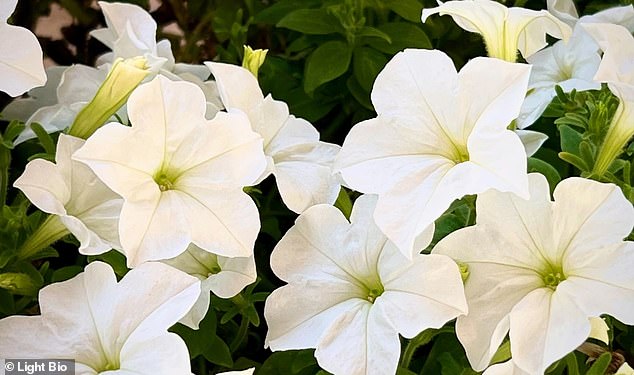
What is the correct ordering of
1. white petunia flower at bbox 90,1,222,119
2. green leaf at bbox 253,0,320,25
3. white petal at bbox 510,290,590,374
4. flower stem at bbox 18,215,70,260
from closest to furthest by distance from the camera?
1. white petal at bbox 510,290,590,374
2. flower stem at bbox 18,215,70,260
3. white petunia flower at bbox 90,1,222,119
4. green leaf at bbox 253,0,320,25

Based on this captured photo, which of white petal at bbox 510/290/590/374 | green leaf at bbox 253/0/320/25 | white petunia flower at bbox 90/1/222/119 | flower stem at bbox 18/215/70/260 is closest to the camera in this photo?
white petal at bbox 510/290/590/374

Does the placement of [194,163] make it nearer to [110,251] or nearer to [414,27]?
[110,251]

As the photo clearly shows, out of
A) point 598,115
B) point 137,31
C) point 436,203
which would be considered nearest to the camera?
point 436,203

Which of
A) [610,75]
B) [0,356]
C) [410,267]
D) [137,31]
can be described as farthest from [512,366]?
[137,31]

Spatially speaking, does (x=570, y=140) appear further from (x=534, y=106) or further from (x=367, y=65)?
(x=367, y=65)

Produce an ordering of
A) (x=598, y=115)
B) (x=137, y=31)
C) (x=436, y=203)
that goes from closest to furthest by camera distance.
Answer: (x=436, y=203), (x=598, y=115), (x=137, y=31)

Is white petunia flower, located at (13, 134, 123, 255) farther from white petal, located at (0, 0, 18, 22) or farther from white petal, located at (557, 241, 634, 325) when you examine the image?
white petal, located at (557, 241, 634, 325)

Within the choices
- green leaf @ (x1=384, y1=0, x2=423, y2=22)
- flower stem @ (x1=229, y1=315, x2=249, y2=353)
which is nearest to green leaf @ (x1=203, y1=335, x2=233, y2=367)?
flower stem @ (x1=229, y1=315, x2=249, y2=353)
